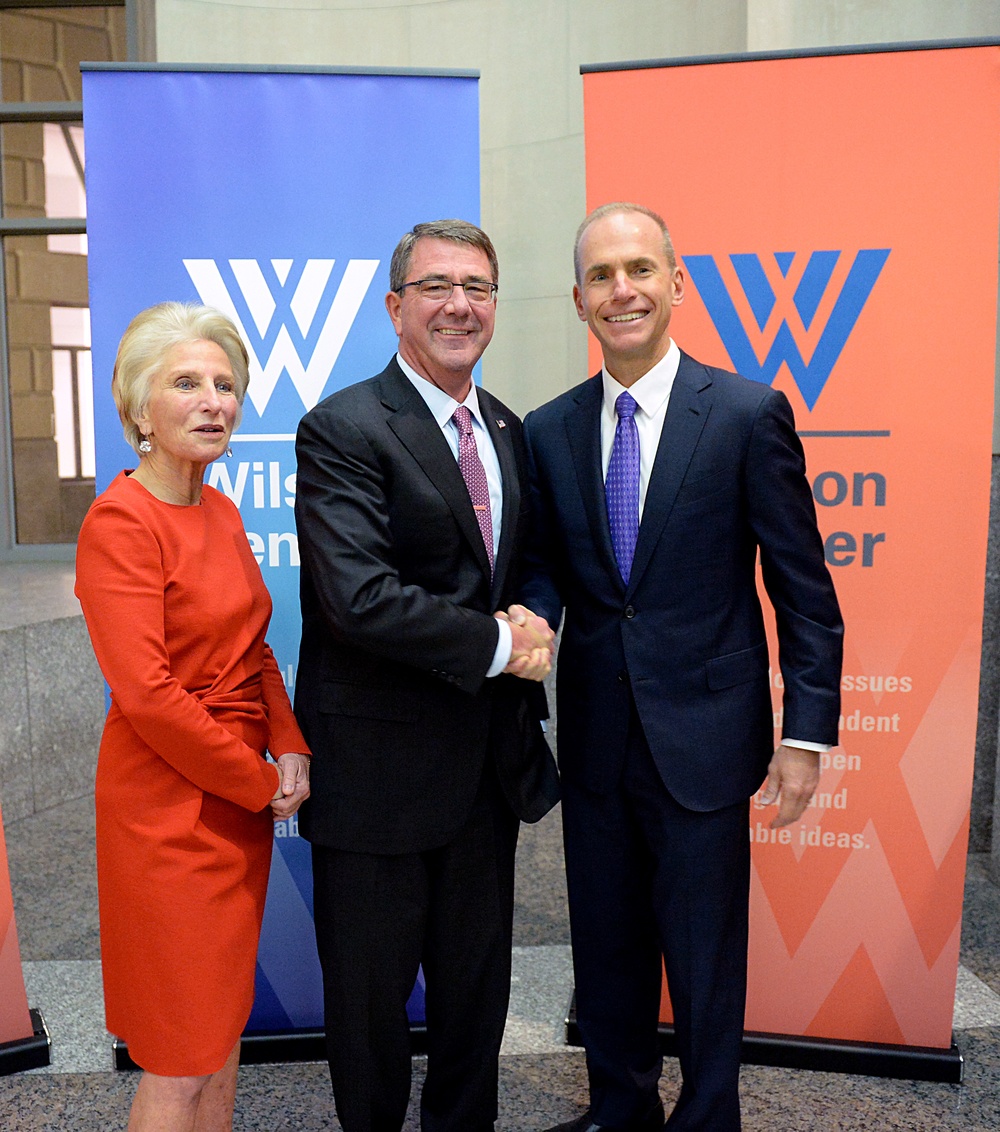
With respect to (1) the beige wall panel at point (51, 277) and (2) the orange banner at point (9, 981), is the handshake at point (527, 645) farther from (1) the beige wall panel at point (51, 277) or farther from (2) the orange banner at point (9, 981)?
(1) the beige wall panel at point (51, 277)

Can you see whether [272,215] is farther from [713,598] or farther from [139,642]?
[713,598]

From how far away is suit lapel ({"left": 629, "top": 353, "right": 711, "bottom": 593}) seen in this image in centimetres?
186

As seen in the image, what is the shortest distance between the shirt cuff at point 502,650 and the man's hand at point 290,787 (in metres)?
0.39

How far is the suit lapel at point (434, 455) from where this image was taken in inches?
70.9

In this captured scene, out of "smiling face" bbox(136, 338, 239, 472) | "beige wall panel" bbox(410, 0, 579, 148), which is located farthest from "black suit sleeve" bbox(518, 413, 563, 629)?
"beige wall panel" bbox(410, 0, 579, 148)

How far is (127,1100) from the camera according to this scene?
2361mm

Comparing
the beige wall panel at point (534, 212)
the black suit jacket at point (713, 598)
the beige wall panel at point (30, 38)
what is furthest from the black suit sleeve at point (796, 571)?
the beige wall panel at point (30, 38)

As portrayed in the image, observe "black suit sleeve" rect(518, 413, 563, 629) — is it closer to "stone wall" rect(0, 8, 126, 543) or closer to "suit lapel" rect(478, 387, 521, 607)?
"suit lapel" rect(478, 387, 521, 607)

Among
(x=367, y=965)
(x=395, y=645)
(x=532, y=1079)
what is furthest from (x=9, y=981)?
(x=395, y=645)

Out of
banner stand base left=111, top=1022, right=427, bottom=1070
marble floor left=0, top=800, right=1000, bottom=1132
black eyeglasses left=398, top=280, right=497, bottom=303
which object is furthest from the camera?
banner stand base left=111, top=1022, right=427, bottom=1070

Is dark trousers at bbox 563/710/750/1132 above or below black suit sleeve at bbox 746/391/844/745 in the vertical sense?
below

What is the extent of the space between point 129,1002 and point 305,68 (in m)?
1.97

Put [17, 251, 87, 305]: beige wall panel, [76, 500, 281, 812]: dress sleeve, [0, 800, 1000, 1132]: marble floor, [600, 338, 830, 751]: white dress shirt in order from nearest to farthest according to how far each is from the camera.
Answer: [76, 500, 281, 812]: dress sleeve < [600, 338, 830, 751]: white dress shirt < [0, 800, 1000, 1132]: marble floor < [17, 251, 87, 305]: beige wall panel

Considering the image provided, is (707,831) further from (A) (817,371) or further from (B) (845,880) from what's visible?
(A) (817,371)
